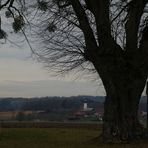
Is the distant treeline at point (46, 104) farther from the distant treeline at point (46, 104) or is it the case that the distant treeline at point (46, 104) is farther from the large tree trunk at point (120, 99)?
the large tree trunk at point (120, 99)

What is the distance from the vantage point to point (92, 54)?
18.4 meters

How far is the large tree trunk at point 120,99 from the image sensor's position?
59.3ft

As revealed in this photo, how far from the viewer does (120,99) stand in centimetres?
1830

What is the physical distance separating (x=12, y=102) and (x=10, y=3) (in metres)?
17.8

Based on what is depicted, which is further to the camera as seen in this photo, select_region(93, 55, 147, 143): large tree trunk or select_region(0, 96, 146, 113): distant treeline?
select_region(0, 96, 146, 113): distant treeline

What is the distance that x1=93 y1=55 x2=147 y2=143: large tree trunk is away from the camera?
18.1 meters

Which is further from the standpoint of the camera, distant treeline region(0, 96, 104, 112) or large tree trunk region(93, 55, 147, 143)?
distant treeline region(0, 96, 104, 112)

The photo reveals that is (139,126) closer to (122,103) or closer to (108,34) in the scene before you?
(122,103)

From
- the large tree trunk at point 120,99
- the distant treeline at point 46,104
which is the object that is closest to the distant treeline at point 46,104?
the distant treeline at point 46,104

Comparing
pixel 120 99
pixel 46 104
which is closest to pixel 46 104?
pixel 46 104

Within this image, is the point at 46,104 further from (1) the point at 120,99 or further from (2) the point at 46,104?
(1) the point at 120,99

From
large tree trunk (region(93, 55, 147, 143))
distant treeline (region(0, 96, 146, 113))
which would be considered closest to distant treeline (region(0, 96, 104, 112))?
distant treeline (region(0, 96, 146, 113))

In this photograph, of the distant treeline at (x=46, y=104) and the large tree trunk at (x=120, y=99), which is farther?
the distant treeline at (x=46, y=104)

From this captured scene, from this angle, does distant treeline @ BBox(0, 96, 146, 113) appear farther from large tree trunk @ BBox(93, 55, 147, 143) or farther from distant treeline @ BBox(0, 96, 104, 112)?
large tree trunk @ BBox(93, 55, 147, 143)
